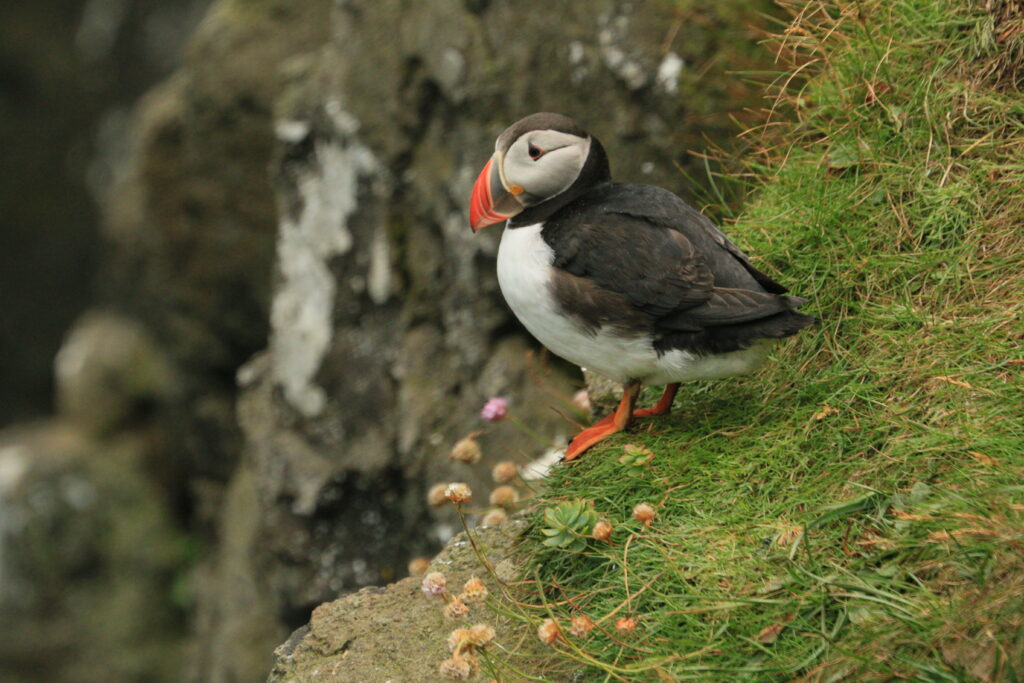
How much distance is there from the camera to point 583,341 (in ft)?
9.34

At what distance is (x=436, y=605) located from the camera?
2.85 metres

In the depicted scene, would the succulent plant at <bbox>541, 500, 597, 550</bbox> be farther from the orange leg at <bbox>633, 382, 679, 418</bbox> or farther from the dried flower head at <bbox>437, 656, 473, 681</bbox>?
the orange leg at <bbox>633, 382, 679, 418</bbox>

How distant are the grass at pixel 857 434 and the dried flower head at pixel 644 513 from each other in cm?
4

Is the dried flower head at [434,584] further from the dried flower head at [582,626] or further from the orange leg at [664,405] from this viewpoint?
the orange leg at [664,405]

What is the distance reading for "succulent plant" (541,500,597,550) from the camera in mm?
2547

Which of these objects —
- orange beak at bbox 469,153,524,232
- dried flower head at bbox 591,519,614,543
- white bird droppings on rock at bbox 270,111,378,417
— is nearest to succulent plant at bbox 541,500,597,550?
dried flower head at bbox 591,519,614,543

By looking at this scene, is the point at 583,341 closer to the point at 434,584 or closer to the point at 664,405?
the point at 664,405

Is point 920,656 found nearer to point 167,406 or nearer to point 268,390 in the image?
point 268,390

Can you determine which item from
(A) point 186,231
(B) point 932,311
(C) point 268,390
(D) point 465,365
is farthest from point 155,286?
(B) point 932,311

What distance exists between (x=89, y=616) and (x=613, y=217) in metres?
5.96

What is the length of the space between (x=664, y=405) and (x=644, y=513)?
61 cm

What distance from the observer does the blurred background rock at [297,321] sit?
4.43 m

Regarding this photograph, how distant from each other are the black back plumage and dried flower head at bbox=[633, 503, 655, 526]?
49 centimetres

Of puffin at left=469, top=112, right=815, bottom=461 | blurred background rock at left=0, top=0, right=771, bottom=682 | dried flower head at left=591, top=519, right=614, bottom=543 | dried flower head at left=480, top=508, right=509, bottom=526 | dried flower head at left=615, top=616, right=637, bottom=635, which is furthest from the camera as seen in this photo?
blurred background rock at left=0, top=0, right=771, bottom=682
